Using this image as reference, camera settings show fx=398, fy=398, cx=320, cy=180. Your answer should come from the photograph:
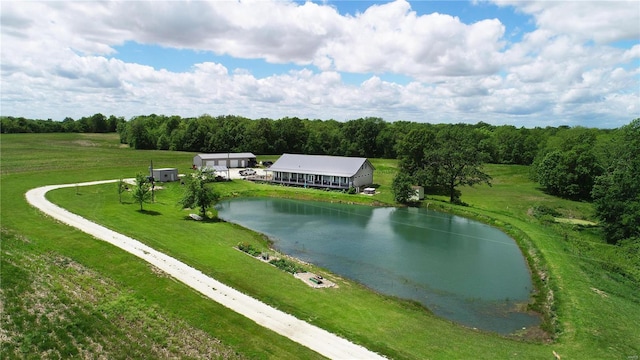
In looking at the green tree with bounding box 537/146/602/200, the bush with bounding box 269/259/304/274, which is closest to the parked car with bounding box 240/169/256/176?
the bush with bounding box 269/259/304/274

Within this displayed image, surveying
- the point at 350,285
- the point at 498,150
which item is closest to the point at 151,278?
the point at 350,285

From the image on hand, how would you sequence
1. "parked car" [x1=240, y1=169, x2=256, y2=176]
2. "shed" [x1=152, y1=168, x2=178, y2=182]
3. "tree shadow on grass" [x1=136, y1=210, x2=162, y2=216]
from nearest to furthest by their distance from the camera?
"tree shadow on grass" [x1=136, y1=210, x2=162, y2=216] → "shed" [x1=152, y1=168, x2=178, y2=182] → "parked car" [x1=240, y1=169, x2=256, y2=176]

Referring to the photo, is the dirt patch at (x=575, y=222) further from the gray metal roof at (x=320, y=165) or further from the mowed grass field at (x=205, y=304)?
the gray metal roof at (x=320, y=165)

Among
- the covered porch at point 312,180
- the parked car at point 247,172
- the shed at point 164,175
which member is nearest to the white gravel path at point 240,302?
the shed at point 164,175

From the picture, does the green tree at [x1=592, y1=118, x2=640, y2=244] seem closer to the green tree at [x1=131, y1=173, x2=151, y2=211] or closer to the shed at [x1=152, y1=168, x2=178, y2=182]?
the green tree at [x1=131, y1=173, x2=151, y2=211]

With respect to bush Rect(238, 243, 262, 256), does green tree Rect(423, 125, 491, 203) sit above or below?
above

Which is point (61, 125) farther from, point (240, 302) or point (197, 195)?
point (240, 302)

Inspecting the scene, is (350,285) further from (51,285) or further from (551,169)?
(551,169)
